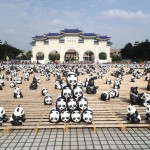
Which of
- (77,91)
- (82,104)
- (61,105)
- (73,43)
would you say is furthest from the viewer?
(73,43)

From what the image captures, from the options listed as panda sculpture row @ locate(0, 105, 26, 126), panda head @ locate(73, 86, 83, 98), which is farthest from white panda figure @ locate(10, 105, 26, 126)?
panda head @ locate(73, 86, 83, 98)

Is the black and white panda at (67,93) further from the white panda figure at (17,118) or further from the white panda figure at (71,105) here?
the white panda figure at (17,118)

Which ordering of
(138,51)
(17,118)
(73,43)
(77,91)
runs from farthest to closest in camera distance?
(138,51), (73,43), (77,91), (17,118)

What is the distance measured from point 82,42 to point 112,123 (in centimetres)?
8427

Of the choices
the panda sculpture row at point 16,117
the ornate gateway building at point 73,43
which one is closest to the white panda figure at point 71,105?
the panda sculpture row at point 16,117

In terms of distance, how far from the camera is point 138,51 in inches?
3942

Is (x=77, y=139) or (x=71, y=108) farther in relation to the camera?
(x=71, y=108)

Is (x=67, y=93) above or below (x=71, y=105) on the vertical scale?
above

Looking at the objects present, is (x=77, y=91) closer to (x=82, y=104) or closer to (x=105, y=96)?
(x=82, y=104)

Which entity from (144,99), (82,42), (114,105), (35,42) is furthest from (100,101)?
(35,42)

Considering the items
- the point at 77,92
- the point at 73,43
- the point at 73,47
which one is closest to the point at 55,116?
the point at 77,92

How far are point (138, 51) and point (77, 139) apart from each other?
91187 millimetres

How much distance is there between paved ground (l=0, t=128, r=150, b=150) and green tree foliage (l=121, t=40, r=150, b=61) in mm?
85681

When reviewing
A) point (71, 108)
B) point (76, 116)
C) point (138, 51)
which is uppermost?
point (138, 51)
